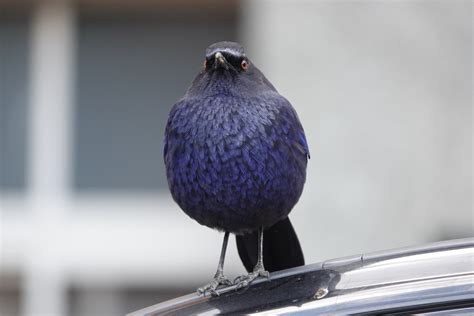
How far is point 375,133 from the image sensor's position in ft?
28.3

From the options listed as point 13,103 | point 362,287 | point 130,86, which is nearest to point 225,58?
point 362,287

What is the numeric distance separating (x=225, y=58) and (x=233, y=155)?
39 cm

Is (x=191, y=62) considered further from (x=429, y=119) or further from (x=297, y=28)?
(x=429, y=119)

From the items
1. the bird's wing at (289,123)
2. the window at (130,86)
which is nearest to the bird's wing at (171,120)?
the bird's wing at (289,123)

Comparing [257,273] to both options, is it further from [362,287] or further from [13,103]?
[13,103]

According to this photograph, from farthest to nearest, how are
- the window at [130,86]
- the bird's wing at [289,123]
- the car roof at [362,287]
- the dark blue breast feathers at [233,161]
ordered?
the window at [130,86] < the bird's wing at [289,123] < the dark blue breast feathers at [233,161] < the car roof at [362,287]

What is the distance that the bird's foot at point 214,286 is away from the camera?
3186 mm

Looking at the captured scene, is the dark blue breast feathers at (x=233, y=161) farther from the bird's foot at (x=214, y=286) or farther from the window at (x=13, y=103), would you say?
the window at (x=13, y=103)

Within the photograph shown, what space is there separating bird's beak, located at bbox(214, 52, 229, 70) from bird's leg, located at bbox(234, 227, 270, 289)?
604 millimetres

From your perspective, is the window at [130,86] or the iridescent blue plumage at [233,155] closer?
the iridescent blue plumage at [233,155]

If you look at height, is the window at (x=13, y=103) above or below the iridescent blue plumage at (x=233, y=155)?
above

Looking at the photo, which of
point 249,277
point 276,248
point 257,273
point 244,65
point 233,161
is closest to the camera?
point 249,277

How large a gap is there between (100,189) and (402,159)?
2.80 meters

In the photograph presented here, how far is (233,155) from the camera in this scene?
370cm
